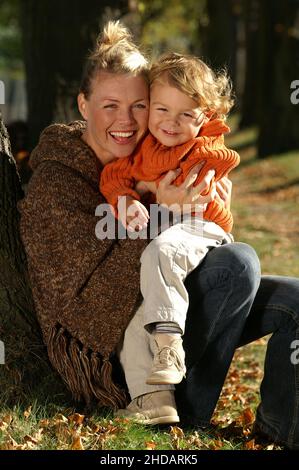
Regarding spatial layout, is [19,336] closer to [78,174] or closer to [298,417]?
[78,174]

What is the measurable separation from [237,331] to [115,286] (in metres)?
0.60

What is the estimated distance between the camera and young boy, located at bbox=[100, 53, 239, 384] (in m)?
3.75

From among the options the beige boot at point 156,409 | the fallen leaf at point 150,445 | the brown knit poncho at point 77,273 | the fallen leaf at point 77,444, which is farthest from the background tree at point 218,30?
the fallen leaf at point 77,444

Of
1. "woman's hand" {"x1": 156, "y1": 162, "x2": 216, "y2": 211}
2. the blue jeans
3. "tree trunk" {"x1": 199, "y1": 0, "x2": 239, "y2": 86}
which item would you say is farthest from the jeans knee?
"tree trunk" {"x1": 199, "y1": 0, "x2": 239, "y2": 86}

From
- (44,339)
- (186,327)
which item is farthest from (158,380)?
(44,339)

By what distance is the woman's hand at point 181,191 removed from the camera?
3.95 metres

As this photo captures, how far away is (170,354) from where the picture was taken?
369 cm

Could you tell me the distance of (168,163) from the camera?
156 inches

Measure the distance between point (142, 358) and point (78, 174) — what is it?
90 cm

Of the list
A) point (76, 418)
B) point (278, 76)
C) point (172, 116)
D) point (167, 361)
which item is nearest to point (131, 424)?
point (76, 418)

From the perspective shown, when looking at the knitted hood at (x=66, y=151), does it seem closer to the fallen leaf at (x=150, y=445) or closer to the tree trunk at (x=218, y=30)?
the fallen leaf at (x=150, y=445)

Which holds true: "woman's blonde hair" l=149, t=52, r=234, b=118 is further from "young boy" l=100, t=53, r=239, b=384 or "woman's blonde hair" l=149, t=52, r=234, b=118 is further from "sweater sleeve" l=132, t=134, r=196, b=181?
"sweater sleeve" l=132, t=134, r=196, b=181

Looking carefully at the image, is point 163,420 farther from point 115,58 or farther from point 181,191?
point 115,58

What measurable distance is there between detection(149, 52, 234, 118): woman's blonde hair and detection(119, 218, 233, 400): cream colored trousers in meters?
0.56
